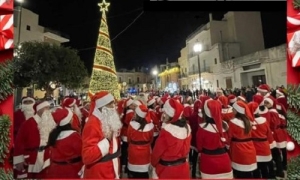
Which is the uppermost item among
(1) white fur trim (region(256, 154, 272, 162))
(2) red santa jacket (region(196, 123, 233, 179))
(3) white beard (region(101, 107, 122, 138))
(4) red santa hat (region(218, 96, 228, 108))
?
(4) red santa hat (region(218, 96, 228, 108))

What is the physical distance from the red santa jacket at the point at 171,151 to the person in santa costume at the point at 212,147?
0.85ft

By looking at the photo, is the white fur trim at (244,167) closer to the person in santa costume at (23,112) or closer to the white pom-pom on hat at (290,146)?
the white pom-pom on hat at (290,146)

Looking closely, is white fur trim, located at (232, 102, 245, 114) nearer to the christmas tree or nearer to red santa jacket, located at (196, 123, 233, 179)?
red santa jacket, located at (196, 123, 233, 179)

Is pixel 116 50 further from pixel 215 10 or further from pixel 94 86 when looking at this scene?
pixel 215 10

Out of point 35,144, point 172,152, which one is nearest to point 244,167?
point 172,152

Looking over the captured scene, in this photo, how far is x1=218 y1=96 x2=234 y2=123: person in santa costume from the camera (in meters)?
2.02

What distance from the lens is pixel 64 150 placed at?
1.46 m

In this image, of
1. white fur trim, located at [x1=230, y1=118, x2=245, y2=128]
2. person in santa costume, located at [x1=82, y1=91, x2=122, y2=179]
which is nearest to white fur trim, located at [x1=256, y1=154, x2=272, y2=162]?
white fur trim, located at [x1=230, y1=118, x2=245, y2=128]

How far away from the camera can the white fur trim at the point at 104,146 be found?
1.14 meters

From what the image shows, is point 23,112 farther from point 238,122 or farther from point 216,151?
point 238,122

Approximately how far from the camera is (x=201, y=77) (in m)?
1.90

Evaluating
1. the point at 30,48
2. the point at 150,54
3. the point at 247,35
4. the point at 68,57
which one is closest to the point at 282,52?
the point at 247,35

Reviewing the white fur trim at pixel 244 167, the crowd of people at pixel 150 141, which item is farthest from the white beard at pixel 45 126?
the white fur trim at pixel 244 167

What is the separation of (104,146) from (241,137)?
3.86 feet
